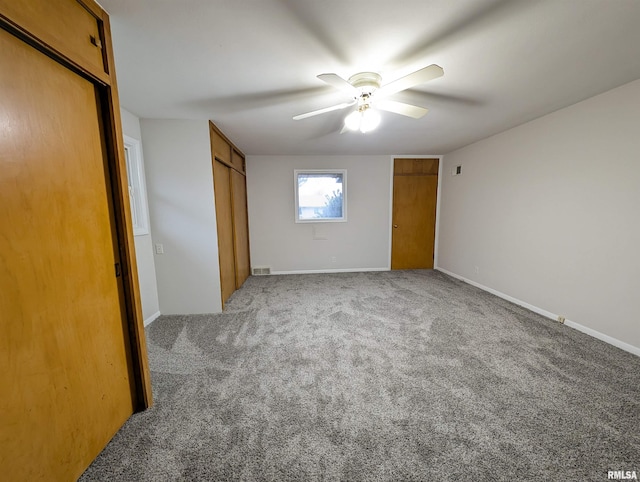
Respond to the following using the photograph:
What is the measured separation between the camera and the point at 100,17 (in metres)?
1.20

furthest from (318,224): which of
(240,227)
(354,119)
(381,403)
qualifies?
(381,403)

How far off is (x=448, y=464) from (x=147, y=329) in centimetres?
291

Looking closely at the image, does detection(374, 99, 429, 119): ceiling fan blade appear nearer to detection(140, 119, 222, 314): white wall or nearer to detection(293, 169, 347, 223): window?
detection(140, 119, 222, 314): white wall

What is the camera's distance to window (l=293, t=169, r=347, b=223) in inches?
178

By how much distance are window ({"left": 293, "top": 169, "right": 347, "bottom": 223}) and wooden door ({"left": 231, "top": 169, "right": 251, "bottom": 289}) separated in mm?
997

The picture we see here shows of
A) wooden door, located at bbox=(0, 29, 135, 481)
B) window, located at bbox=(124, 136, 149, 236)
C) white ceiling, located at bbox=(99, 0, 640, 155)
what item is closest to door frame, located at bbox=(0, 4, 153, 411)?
wooden door, located at bbox=(0, 29, 135, 481)

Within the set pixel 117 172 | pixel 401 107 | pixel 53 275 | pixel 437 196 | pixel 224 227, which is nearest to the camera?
pixel 53 275

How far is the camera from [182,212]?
2.73 meters

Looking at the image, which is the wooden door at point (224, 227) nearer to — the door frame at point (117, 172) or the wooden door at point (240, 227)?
the wooden door at point (240, 227)

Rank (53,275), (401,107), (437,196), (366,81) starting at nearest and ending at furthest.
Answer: (53,275)
(366,81)
(401,107)
(437,196)

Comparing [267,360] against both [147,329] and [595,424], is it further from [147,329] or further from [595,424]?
[595,424]

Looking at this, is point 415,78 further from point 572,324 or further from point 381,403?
point 572,324

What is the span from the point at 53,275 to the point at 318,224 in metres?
3.85

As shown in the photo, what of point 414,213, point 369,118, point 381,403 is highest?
point 369,118
